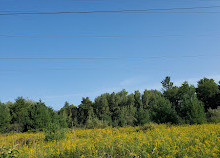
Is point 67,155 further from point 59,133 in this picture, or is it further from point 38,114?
point 38,114

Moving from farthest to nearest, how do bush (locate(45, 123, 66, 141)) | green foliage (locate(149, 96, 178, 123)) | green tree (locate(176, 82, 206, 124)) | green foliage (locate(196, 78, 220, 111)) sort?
green foliage (locate(196, 78, 220, 111)), green foliage (locate(149, 96, 178, 123)), green tree (locate(176, 82, 206, 124)), bush (locate(45, 123, 66, 141))

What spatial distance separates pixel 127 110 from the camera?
39.2m

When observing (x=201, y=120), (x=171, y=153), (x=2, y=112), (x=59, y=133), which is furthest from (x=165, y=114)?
(x=2, y=112)

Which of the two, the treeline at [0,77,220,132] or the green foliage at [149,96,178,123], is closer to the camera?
the treeline at [0,77,220,132]

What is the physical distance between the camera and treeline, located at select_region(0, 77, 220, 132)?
63.5 ft

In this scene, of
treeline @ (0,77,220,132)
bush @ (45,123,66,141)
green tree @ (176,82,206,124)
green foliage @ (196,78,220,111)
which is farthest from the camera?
green foliage @ (196,78,220,111)

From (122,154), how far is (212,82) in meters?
37.4

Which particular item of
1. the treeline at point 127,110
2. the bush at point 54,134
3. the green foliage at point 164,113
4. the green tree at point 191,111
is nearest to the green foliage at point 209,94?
the treeline at point 127,110

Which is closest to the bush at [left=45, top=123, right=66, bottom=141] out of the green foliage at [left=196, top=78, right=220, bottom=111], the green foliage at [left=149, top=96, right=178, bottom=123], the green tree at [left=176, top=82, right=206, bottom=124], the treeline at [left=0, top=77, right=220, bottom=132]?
the treeline at [left=0, top=77, right=220, bottom=132]

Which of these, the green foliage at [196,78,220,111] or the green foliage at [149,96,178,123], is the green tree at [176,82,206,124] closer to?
the green foliage at [149,96,178,123]

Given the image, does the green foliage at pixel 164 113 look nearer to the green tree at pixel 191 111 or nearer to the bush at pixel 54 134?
the green tree at pixel 191 111

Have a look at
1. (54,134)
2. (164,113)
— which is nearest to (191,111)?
(164,113)

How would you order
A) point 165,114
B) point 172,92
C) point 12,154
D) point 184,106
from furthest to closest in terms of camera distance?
1. point 172,92
2. point 165,114
3. point 184,106
4. point 12,154

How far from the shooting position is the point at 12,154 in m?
4.11
